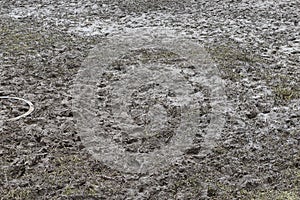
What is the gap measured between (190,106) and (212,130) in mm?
269

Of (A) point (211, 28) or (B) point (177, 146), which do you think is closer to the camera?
(B) point (177, 146)

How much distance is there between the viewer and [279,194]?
6.75 ft

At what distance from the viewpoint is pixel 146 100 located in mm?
2850

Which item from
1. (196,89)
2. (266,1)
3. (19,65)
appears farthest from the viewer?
(266,1)

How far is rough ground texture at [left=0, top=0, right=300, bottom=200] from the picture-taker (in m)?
2.13

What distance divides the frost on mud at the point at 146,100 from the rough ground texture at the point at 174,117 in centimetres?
5

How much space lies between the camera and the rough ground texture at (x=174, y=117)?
2.13 m

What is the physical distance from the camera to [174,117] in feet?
8.76

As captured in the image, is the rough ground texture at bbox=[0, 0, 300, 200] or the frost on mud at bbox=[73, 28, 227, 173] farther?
the frost on mud at bbox=[73, 28, 227, 173]

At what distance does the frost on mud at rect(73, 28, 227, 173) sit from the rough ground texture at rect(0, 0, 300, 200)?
47 mm

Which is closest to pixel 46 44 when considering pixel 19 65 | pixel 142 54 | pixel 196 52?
pixel 19 65

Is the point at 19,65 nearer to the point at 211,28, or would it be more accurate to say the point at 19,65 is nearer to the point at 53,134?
the point at 53,134

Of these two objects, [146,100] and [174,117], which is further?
[146,100]

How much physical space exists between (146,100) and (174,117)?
244 mm
